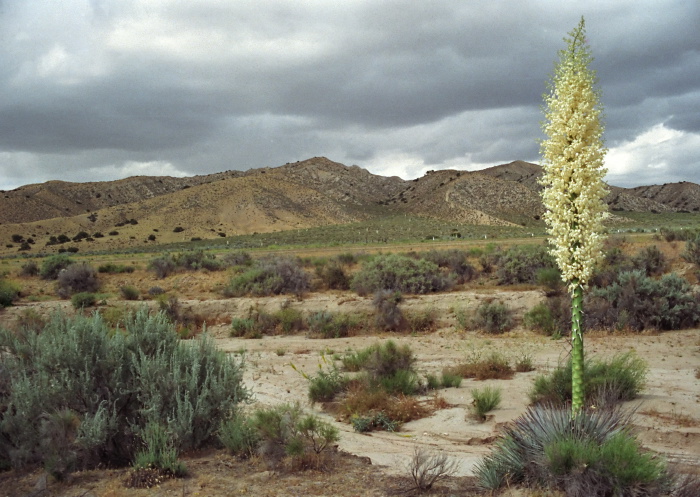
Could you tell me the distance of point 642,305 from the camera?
60.2ft

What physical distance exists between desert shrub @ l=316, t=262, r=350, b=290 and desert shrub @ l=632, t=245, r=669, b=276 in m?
12.2

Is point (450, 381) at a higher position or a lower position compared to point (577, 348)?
lower

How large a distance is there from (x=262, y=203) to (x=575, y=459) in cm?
9221

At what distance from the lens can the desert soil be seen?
6.59m

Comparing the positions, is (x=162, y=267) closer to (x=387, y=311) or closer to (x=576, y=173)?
(x=387, y=311)

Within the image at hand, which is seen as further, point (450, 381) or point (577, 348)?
point (450, 381)

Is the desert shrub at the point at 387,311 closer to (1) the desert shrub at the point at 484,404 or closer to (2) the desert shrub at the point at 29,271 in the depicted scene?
(1) the desert shrub at the point at 484,404

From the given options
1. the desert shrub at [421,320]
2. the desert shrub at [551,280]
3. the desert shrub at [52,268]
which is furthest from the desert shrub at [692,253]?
the desert shrub at [52,268]

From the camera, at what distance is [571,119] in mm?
6605

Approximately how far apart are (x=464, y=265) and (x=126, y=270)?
18366mm

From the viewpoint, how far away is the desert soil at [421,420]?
260 inches

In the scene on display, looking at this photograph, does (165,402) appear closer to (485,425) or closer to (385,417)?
(385,417)

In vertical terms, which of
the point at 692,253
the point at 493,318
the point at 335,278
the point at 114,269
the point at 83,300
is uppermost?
the point at 692,253

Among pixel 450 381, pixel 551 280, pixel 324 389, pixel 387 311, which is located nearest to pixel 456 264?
pixel 551 280
